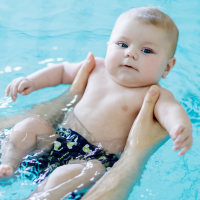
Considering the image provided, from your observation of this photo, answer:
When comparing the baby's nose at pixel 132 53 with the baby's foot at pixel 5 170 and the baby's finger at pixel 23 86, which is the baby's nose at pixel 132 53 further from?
the baby's foot at pixel 5 170

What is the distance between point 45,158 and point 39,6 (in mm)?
2238

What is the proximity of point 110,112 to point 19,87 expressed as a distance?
45cm

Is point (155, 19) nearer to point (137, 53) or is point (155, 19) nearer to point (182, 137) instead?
point (137, 53)

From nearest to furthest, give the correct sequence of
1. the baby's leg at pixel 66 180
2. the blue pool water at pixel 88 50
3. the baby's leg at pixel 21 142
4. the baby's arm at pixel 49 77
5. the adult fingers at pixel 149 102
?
1. the baby's leg at pixel 66 180
2. the baby's leg at pixel 21 142
3. the adult fingers at pixel 149 102
4. the blue pool water at pixel 88 50
5. the baby's arm at pixel 49 77

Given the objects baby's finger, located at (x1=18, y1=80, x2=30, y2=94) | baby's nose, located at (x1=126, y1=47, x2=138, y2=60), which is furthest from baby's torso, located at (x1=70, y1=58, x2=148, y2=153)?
baby's finger, located at (x1=18, y1=80, x2=30, y2=94)

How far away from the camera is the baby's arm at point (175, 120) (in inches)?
55.3

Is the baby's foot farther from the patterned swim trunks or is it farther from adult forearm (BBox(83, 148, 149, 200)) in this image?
adult forearm (BBox(83, 148, 149, 200))

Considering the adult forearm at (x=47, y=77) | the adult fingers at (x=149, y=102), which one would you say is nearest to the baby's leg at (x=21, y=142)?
the adult forearm at (x=47, y=77)

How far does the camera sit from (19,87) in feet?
5.83

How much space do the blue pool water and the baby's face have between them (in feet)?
1.27

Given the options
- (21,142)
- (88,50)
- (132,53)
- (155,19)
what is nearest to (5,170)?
(21,142)

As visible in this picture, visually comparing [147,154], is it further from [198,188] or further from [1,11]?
[1,11]

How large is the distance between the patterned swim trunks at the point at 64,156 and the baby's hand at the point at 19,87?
11.1 inches

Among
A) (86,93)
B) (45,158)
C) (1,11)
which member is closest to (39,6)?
(1,11)
